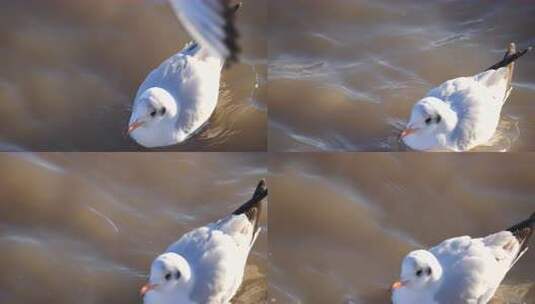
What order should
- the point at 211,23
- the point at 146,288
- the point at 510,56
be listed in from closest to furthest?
the point at 211,23
the point at 146,288
the point at 510,56

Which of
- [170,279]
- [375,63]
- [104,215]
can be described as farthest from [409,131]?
[104,215]

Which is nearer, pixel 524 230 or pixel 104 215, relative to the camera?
pixel 104 215

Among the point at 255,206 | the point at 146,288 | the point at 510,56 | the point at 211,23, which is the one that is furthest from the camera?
the point at 510,56

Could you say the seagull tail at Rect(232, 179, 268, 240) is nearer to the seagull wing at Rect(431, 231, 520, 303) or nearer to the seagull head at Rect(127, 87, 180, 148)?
the seagull head at Rect(127, 87, 180, 148)

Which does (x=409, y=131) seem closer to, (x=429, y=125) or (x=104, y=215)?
(x=429, y=125)

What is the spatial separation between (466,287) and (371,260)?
10.6 inches

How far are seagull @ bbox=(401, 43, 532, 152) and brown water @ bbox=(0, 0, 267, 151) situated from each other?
1.46ft

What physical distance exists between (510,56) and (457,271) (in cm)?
64

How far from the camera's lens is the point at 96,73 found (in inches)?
82.8

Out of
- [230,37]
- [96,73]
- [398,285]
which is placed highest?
[230,37]

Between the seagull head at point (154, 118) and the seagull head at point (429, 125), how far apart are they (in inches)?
26.0

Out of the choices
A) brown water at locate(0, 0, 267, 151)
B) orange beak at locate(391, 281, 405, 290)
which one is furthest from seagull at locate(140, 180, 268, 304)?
orange beak at locate(391, 281, 405, 290)

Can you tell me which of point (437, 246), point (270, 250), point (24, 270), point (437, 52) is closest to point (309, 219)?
point (270, 250)

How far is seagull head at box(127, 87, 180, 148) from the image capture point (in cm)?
202
